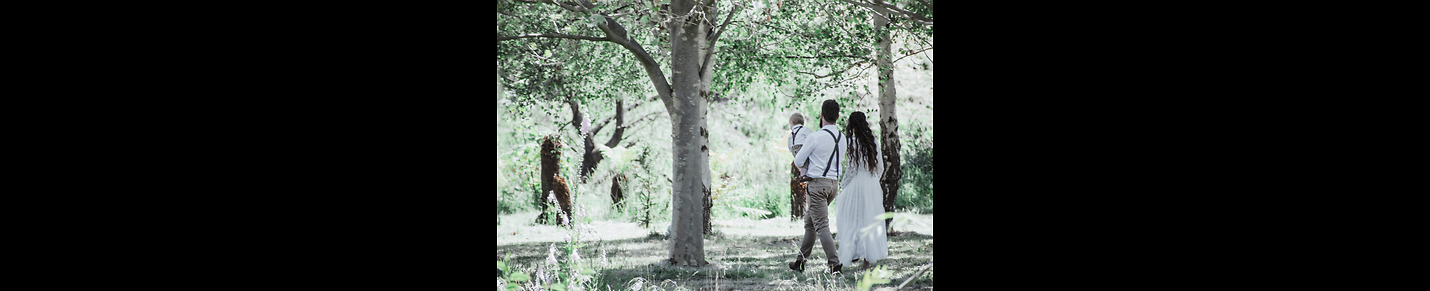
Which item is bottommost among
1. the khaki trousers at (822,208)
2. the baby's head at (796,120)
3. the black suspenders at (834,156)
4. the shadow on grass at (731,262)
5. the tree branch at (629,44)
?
the shadow on grass at (731,262)

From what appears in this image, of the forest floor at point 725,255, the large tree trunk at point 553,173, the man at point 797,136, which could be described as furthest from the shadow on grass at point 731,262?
the large tree trunk at point 553,173

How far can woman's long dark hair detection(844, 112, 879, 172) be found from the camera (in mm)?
5629

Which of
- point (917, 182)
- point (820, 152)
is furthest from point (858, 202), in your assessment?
point (917, 182)

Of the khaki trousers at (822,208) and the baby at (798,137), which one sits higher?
the baby at (798,137)

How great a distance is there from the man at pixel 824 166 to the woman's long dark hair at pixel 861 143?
6 centimetres

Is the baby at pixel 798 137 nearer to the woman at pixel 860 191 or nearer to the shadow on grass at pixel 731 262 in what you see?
the woman at pixel 860 191

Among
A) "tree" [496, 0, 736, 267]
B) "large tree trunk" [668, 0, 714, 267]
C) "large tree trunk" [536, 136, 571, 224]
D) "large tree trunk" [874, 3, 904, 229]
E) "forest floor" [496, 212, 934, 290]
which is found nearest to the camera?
"forest floor" [496, 212, 934, 290]

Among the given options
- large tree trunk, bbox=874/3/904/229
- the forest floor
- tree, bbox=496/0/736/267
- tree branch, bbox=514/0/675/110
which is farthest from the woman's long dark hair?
large tree trunk, bbox=874/3/904/229

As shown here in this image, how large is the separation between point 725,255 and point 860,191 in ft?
7.56

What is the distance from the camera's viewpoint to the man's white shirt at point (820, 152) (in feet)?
18.1

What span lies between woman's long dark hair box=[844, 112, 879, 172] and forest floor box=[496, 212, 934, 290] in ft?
1.59

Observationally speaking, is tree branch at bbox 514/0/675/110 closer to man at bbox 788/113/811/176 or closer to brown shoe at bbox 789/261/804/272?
man at bbox 788/113/811/176
